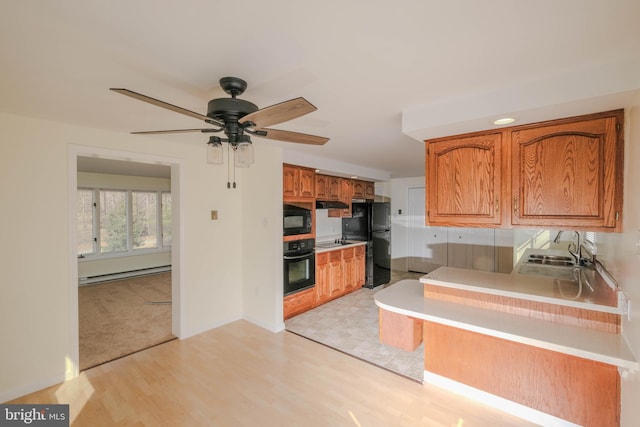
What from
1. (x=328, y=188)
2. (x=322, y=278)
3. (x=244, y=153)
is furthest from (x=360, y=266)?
(x=244, y=153)

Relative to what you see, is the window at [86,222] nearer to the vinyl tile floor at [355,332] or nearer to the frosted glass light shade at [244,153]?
the vinyl tile floor at [355,332]

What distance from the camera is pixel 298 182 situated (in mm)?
3996

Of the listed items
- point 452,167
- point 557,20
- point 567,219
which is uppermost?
point 557,20

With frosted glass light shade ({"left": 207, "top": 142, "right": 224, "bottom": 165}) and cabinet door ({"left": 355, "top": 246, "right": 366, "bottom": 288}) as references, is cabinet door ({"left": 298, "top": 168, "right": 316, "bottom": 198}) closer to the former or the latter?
cabinet door ({"left": 355, "top": 246, "right": 366, "bottom": 288})

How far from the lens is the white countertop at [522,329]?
160 centimetres

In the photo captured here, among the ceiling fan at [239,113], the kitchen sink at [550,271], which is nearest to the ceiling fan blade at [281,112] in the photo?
the ceiling fan at [239,113]

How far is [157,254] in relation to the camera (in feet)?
22.2

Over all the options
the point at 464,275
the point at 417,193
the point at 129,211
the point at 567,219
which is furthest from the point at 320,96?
the point at 129,211

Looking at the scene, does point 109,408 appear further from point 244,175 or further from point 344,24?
point 344,24

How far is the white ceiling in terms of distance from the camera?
1056mm

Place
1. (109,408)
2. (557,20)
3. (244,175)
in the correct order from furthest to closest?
(244,175) → (109,408) → (557,20)

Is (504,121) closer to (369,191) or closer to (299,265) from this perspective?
(299,265)

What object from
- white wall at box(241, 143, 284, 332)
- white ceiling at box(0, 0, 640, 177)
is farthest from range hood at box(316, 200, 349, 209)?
white ceiling at box(0, 0, 640, 177)

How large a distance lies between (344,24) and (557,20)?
0.84m
